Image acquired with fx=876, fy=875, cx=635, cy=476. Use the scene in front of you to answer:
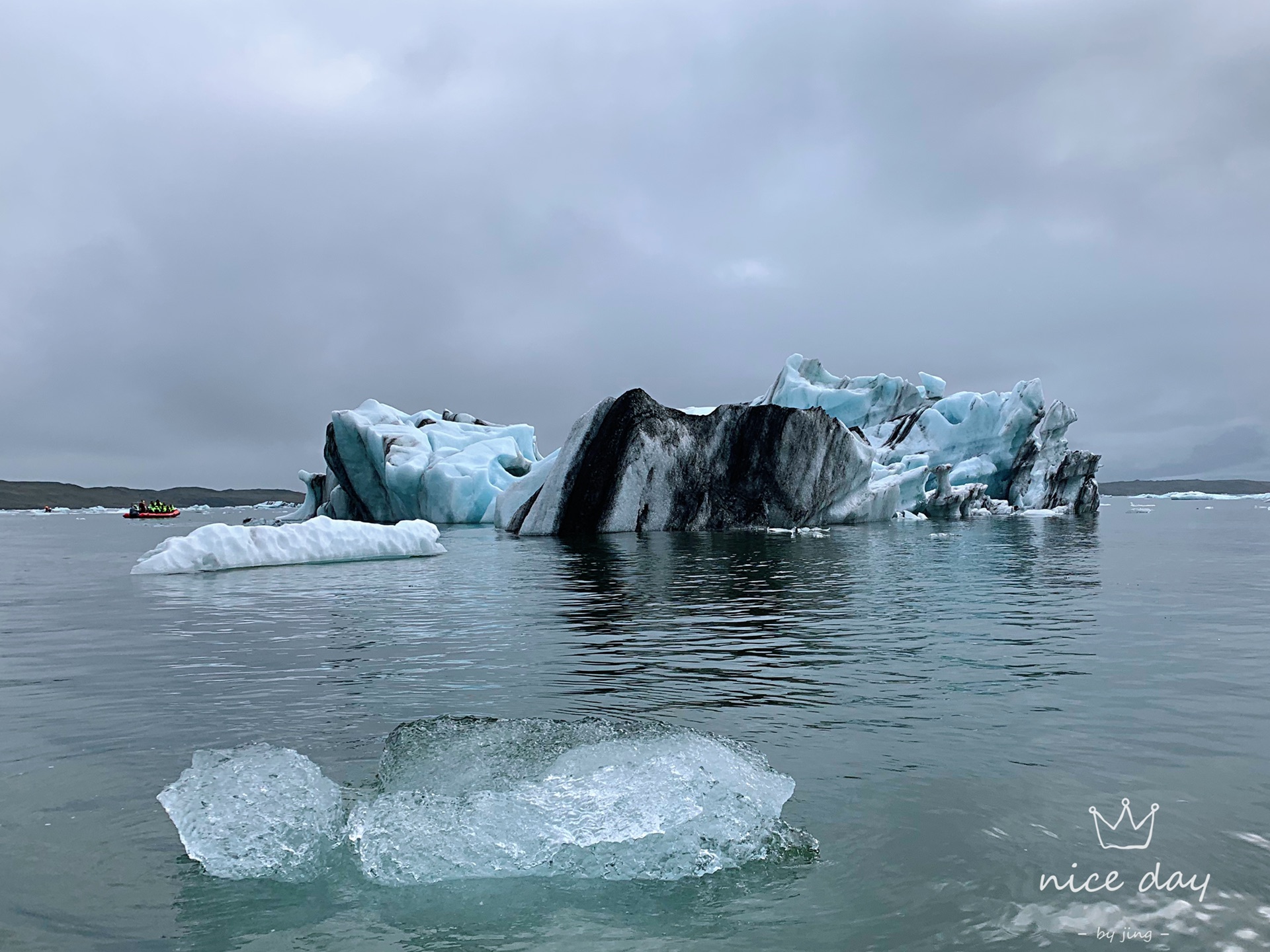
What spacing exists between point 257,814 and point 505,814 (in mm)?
1016

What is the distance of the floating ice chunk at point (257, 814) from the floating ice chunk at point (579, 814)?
0.57 feet

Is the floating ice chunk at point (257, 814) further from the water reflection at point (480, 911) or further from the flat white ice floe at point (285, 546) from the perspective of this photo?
the flat white ice floe at point (285, 546)

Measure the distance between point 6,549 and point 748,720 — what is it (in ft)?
97.7

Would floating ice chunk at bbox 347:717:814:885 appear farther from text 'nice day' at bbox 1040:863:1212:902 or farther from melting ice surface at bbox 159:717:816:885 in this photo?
text 'nice day' at bbox 1040:863:1212:902

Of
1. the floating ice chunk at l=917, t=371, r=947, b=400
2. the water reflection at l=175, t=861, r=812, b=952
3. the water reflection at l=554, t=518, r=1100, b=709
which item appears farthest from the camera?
the floating ice chunk at l=917, t=371, r=947, b=400

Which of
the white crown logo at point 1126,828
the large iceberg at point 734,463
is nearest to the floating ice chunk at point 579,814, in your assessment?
the white crown logo at point 1126,828

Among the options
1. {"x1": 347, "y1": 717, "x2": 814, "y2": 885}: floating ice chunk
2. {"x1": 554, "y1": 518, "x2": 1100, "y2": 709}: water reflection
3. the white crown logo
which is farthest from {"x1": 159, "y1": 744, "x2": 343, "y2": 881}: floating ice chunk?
the white crown logo

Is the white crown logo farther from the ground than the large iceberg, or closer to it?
closer to it

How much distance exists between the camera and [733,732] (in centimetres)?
521

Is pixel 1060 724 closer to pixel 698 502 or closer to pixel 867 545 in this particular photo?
pixel 867 545

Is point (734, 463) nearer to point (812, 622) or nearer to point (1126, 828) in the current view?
point (812, 622)

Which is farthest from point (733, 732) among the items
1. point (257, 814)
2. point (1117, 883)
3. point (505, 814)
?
point (257, 814)

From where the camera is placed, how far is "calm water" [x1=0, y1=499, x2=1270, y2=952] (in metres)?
2.92

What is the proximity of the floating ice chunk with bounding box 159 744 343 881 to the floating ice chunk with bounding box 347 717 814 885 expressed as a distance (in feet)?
0.57
